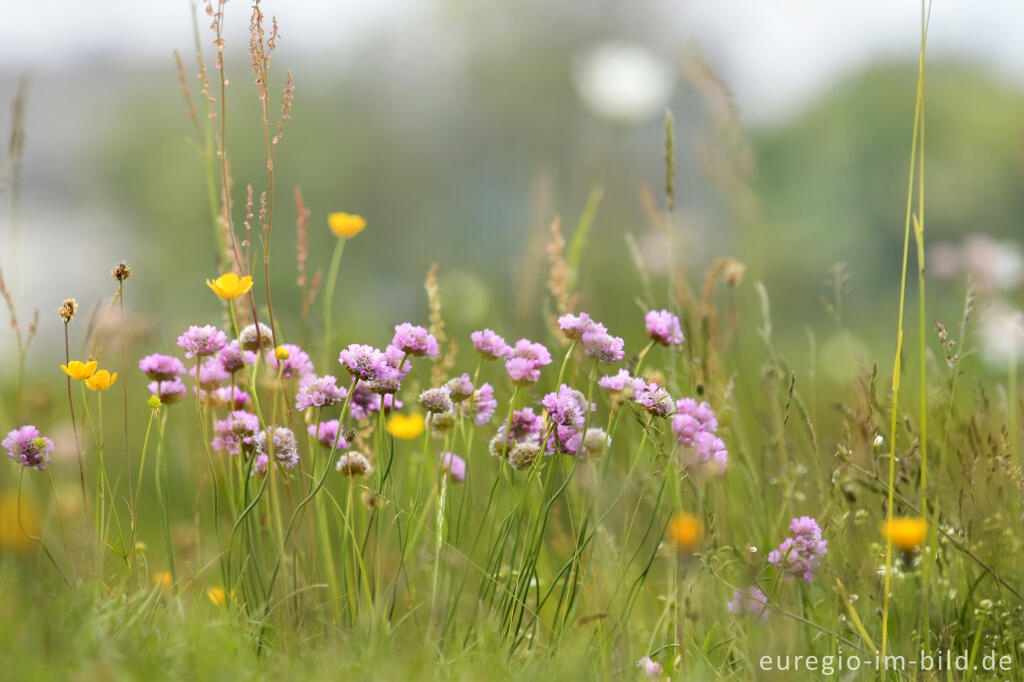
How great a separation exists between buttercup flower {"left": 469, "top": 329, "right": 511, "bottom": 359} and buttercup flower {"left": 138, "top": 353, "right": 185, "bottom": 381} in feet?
1.76

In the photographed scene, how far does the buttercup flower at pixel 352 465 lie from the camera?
152cm

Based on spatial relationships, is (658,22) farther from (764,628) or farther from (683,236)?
(764,628)

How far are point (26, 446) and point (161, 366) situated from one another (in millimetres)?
262

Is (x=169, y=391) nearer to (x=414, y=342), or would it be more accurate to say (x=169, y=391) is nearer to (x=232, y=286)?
(x=232, y=286)

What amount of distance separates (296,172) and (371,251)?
1.71 metres

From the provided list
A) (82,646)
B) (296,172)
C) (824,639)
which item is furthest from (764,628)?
(296,172)

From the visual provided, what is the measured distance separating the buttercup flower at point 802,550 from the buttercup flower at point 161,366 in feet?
3.67

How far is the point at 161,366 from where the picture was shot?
1575 mm

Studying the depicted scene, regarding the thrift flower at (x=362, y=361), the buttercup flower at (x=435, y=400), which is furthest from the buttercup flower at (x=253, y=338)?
the buttercup flower at (x=435, y=400)

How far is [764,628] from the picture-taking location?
1.73 m

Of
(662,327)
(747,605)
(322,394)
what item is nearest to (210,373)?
(322,394)

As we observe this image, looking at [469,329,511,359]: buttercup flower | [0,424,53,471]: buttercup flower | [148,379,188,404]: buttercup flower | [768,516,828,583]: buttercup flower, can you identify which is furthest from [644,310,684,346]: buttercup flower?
[0,424,53,471]: buttercup flower

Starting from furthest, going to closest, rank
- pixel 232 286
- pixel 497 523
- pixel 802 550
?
pixel 497 523 < pixel 802 550 < pixel 232 286

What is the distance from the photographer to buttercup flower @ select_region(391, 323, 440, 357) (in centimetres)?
149
